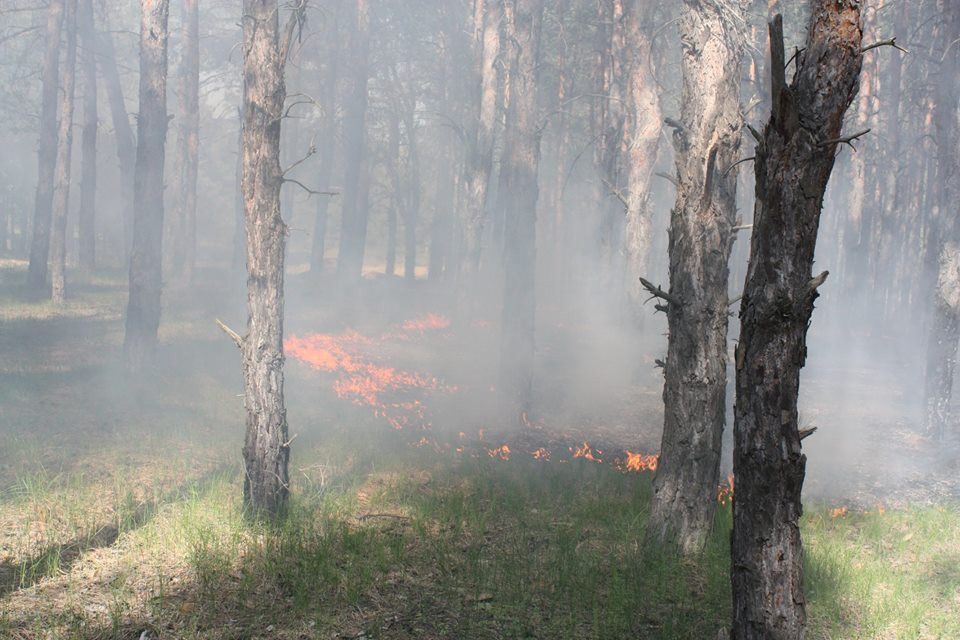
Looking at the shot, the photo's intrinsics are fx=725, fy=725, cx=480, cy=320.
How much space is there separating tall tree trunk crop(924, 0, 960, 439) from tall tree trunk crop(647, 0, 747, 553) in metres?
7.41

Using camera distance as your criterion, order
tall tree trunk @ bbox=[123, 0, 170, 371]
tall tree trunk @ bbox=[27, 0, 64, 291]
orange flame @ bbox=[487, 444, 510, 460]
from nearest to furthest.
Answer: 1. orange flame @ bbox=[487, 444, 510, 460]
2. tall tree trunk @ bbox=[123, 0, 170, 371]
3. tall tree trunk @ bbox=[27, 0, 64, 291]

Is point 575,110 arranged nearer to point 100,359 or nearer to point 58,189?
point 58,189

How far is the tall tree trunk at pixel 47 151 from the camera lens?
785 inches

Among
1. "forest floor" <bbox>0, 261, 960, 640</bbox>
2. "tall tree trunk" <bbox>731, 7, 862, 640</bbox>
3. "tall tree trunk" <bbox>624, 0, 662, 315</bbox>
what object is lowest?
"forest floor" <bbox>0, 261, 960, 640</bbox>

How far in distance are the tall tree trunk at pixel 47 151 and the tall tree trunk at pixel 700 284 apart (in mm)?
18952

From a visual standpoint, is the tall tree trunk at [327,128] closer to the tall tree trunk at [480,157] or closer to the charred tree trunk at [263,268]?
the tall tree trunk at [480,157]

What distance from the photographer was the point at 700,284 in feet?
22.8

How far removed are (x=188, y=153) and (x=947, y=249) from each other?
23526mm

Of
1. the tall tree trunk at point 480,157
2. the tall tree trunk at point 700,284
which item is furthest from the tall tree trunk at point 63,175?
the tall tree trunk at point 700,284

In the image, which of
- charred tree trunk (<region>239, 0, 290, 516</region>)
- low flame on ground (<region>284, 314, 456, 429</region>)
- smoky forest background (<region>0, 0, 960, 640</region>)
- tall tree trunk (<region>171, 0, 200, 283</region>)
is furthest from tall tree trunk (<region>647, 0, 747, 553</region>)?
tall tree trunk (<region>171, 0, 200, 283</region>)

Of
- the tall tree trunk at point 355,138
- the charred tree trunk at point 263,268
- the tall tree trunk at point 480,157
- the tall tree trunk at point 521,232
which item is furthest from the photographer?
the tall tree trunk at point 355,138

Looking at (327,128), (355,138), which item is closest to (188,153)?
(327,128)

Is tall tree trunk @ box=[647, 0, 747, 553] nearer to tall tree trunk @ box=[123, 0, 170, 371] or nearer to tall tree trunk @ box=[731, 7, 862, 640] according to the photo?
tall tree trunk @ box=[731, 7, 862, 640]

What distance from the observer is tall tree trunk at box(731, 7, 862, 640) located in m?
3.88
